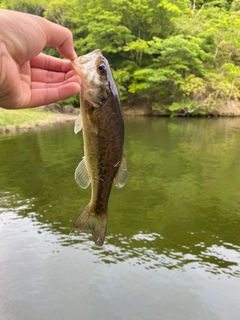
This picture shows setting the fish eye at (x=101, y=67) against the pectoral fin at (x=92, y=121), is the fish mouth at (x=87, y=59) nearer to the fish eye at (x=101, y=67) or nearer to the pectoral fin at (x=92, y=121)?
the fish eye at (x=101, y=67)

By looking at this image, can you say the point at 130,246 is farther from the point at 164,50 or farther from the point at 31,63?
the point at 164,50

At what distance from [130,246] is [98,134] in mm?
6675

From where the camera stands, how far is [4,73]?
2.38 metres

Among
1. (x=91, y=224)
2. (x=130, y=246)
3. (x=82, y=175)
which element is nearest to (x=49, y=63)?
(x=82, y=175)

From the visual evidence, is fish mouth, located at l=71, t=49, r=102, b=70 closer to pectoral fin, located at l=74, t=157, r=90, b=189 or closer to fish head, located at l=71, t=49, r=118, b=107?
fish head, located at l=71, t=49, r=118, b=107

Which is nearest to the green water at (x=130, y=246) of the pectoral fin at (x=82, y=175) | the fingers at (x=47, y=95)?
the pectoral fin at (x=82, y=175)

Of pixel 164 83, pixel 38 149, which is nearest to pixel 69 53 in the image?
pixel 38 149

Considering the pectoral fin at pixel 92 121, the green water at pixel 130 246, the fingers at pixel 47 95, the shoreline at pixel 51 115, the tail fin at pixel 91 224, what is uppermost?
the fingers at pixel 47 95

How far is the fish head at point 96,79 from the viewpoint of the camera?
2.30 meters

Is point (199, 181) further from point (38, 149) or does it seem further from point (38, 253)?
point (38, 149)

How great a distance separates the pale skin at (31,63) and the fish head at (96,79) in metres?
0.15

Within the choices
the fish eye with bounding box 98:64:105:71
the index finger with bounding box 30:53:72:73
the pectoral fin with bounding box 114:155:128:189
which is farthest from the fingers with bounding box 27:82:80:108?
the pectoral fin with bounding box 114:155:128:189

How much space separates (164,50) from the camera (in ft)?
118

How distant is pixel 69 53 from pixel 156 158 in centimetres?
1445
